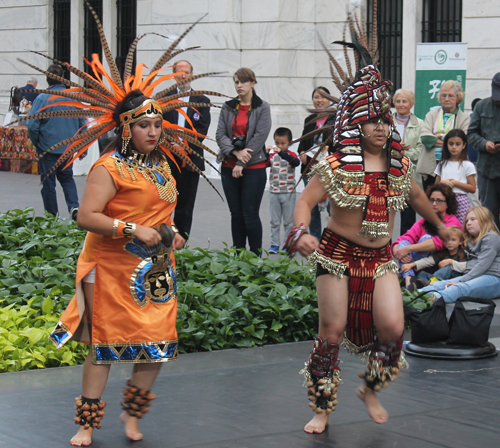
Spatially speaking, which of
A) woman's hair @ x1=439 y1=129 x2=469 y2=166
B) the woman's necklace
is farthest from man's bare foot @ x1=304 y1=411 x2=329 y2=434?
woman's hair @ x1=439 y1=129 x2=469 y2=166

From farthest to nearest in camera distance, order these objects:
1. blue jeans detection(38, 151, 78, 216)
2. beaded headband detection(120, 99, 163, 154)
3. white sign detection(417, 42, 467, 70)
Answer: white sign detection(417, 42, 467, 70) < blue jeans detection(38, 151, 78, 216) < beaded headband detection(120, 99, 163, 154)

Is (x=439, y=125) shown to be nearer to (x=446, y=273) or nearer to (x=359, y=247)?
(x=446, y=273)

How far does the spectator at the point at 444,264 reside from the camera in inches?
320

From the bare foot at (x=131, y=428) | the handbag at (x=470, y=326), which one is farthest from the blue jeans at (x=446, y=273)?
the bare foot at (x=131, y=428)

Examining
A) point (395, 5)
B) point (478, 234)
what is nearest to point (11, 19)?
point (395, 5)

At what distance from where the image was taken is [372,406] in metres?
4.58

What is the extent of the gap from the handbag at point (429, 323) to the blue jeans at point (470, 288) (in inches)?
57.4

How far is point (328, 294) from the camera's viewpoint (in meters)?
4.48

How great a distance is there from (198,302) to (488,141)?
4472 mm

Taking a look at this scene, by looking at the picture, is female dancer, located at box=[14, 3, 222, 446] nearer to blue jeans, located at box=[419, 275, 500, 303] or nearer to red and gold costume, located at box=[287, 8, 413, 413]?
red and gold costume, located at box=[287, 8, 413, 413]

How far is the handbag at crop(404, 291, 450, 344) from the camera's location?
6.22 meters

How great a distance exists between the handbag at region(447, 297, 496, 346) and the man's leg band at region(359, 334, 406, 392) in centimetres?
178

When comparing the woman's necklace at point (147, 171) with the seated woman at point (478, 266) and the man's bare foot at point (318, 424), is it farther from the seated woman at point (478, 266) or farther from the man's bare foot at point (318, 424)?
the seated woman at point (478, 266)

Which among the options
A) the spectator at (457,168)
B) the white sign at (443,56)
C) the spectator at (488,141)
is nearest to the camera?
the spectator at (457,168)
